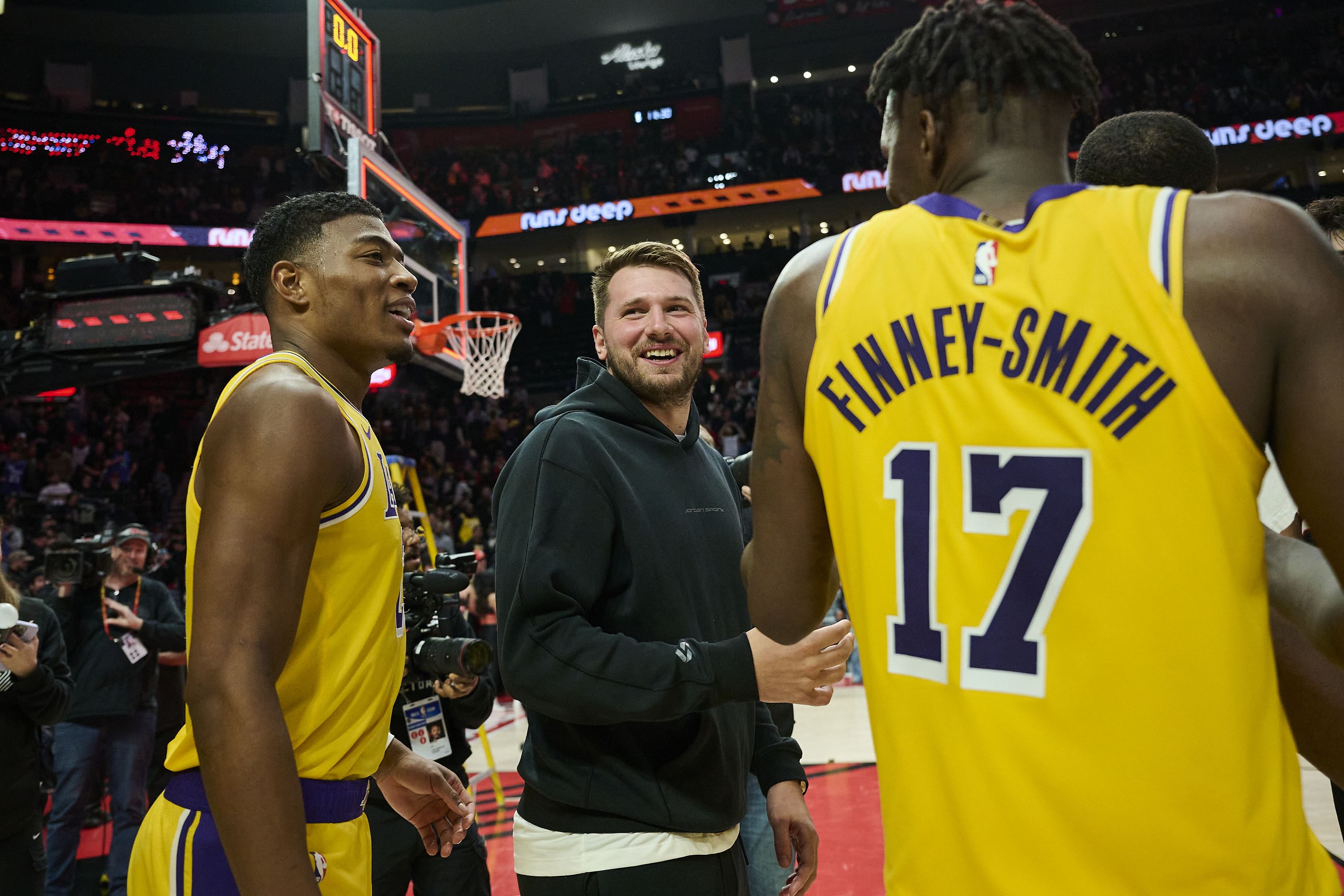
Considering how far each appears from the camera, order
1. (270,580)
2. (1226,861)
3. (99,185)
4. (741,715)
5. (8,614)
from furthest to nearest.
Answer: (99,185)
(8,614)
(741,715)
(270,580)
(1226,861)

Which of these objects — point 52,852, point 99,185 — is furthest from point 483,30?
point 52,852

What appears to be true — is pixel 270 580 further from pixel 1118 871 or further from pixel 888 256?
pixel 1118 871

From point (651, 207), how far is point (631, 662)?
24.0m

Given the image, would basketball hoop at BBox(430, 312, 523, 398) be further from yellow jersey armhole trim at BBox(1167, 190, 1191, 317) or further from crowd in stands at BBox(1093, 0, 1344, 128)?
crowd in stands at BBox(1093, 0, 1344, 128)

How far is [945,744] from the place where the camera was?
3.86 ft

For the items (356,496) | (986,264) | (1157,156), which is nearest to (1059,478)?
(986,264)

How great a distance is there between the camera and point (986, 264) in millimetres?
1177

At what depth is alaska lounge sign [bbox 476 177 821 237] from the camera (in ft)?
79.8

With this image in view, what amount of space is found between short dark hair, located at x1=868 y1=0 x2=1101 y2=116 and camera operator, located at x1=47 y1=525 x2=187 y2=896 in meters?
4.70

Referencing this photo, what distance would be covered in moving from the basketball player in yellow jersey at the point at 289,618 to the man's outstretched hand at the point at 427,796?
1.05ft

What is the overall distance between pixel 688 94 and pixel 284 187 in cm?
1081

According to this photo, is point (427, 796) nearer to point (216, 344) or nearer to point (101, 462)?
point (216, 344)

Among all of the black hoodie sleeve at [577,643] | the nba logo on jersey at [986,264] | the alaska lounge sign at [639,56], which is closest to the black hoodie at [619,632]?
the black hoodie sleeve at [577,643]

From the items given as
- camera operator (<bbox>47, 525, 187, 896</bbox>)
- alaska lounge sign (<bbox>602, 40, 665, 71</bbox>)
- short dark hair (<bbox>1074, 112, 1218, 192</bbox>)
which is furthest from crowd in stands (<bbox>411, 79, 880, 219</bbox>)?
short dark hair (<bbox>1074, 112, 1218, 192</bbox>)
